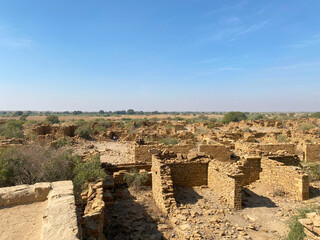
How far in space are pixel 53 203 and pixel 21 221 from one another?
0.53 metres

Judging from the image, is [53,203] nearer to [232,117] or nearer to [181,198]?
[181,198]

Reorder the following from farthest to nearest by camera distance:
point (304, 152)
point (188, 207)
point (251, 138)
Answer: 1. point (251, 138)
2. point (304, 152)
3. point (188, 207)

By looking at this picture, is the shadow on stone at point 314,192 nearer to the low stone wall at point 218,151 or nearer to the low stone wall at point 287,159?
the low stone wall at point 287,159

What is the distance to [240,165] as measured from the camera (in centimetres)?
855

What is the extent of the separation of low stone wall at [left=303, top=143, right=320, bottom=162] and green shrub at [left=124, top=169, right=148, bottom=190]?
12.6m

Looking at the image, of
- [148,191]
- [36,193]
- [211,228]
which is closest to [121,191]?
[148,191]

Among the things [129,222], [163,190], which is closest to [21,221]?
[129,222]

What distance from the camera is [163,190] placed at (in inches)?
255

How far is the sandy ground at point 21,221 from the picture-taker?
283 cm

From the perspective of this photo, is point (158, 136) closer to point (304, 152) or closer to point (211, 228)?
point (304, 152)

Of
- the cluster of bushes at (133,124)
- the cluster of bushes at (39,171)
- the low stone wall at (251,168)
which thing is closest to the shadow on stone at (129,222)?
the cluster of bushes at (39,171)

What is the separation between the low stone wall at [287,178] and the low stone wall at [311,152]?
8526mm

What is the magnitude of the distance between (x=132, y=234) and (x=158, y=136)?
19.0m

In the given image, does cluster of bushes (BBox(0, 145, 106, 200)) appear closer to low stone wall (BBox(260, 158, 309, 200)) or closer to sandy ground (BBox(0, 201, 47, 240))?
sandy ground (BBox(0, 201, 47, 240))
